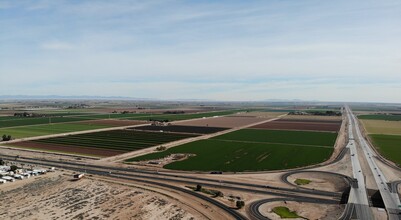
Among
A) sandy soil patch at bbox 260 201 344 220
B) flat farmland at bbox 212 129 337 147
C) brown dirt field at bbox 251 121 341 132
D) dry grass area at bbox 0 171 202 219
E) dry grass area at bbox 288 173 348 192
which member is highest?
brown dirt field at bbox 251 121 341 132

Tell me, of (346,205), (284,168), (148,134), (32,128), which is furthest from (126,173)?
(32,128)

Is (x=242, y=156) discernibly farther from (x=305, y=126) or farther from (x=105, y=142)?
(x=305, y=126)

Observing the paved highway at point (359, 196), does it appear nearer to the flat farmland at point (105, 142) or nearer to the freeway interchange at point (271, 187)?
the freeway interchange at point (271, 187)

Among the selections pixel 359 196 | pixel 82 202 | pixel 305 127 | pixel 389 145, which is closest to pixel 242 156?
pixel 359 196

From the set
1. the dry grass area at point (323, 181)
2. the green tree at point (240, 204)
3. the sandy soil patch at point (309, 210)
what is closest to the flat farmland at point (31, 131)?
the dry grass area at point (323, 181)

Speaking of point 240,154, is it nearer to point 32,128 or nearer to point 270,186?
point 270,186

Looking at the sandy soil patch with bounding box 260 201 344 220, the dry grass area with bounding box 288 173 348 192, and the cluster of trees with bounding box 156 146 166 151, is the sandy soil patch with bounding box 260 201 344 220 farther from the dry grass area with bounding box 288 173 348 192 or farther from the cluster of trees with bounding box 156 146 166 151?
the cluster of trees with bounding box 156 146 166 151

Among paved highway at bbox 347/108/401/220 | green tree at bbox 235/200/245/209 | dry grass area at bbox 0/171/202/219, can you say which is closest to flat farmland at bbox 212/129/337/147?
paved highway at bbox 347/108/401/220
